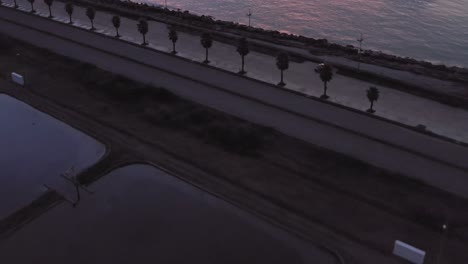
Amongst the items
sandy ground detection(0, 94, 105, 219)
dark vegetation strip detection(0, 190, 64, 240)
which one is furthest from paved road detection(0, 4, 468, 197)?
dark vegetation strip detection(0, 190, 64, 240)

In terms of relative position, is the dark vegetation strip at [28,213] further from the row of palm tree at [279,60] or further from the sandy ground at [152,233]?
the row of palm tree at [279,60]

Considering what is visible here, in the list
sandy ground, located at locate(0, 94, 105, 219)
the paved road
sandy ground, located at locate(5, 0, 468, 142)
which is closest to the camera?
sandy ground, located at locate(0, 94, 105, 219)

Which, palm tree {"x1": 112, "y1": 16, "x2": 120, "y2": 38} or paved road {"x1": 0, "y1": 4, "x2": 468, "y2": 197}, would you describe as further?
palm tree {"x1": 112, "y1": 16, "x2": 120, "y2": 38}

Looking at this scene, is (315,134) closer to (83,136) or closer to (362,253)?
(362,253)

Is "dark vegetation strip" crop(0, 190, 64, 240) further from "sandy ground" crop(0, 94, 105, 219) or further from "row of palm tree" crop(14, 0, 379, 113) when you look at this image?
"row of palm tree" crop(14, 0, 379, 113)

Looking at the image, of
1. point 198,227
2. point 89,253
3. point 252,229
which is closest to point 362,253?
point 252,229

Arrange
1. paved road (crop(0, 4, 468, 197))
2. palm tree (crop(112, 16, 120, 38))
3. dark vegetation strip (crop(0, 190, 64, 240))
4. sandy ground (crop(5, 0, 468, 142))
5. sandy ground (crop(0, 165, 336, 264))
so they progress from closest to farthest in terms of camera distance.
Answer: sandy ground (crop(0, 165, 336, 264)) < dark vegetation strip (crop(0, 190, 64, 240)) < paved road (crop(0, 4, 468, 197)) < sandy ground (crop(5, 0, 468, 142)) < palm tree (crop(112, 16, 120, 38))
